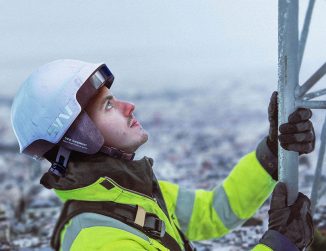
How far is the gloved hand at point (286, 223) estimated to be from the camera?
7.69 feet

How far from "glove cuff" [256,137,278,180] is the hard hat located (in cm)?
97

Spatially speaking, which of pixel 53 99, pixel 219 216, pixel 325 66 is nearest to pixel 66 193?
pixel 53 99

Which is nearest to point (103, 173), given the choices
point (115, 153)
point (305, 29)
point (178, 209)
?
point (115, 153)

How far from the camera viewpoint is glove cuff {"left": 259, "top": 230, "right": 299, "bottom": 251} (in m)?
2.32

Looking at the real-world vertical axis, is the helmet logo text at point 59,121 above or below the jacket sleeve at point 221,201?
above

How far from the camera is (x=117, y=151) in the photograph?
104 inches

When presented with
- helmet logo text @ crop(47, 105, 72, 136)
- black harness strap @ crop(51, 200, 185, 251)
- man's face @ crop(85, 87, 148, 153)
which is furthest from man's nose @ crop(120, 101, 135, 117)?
black harness strap @ crop(51, 200, 185, 251)

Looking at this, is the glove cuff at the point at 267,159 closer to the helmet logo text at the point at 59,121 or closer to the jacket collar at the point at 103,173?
the jacket collar at the point at 103,173

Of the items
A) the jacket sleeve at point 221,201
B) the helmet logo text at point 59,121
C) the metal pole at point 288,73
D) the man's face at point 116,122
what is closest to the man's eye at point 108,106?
the man's face at point 116,122

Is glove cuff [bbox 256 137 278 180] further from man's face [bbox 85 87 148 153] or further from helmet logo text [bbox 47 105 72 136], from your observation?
helmet logo text [bbox 47 105 72 136]

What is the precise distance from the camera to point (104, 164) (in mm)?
2523

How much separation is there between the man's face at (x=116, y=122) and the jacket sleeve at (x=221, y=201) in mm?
550

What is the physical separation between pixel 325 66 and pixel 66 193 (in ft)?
4.72

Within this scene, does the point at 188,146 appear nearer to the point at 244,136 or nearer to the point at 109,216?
the point at 244,136
